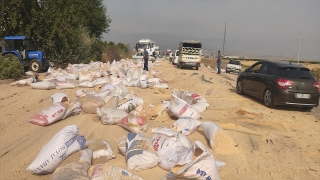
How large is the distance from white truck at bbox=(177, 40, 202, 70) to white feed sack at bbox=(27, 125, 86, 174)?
19.9m

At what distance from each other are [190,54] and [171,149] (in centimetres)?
2036

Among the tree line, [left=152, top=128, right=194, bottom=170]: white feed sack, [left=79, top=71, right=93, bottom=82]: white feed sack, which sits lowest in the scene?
[left=152, top=128, right=194, bottom=170]: white feed sack

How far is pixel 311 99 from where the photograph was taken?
7.68 meters

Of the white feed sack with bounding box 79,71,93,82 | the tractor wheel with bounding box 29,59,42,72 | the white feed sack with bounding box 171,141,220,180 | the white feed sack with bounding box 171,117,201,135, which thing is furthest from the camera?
the tractor wheel with bounding box 29,59,42,72

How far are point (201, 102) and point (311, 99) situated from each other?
324 cm

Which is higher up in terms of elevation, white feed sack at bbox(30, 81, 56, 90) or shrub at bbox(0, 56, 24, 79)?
shrub at bbox(0, 56, 24, 79)

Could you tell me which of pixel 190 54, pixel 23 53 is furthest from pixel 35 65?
pixel 190 54

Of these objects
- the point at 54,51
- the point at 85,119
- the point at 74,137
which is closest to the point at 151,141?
the point at 74,137

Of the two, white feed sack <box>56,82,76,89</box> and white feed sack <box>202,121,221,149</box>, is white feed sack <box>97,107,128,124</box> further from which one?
white feed sack <box>56,82,76,89</box>

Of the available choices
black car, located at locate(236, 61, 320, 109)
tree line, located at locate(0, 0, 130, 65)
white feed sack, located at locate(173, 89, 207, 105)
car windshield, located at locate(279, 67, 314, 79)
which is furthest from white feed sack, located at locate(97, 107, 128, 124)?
tree line, located at locate(0, 0, 130, 65)

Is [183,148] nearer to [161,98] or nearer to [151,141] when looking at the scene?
[151,141]

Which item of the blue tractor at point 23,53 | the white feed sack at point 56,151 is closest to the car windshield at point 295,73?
the white feed sack at point 56,151

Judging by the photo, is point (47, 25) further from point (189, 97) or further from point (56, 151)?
point (56, 151)

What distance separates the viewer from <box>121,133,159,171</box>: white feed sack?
3.53 metres
